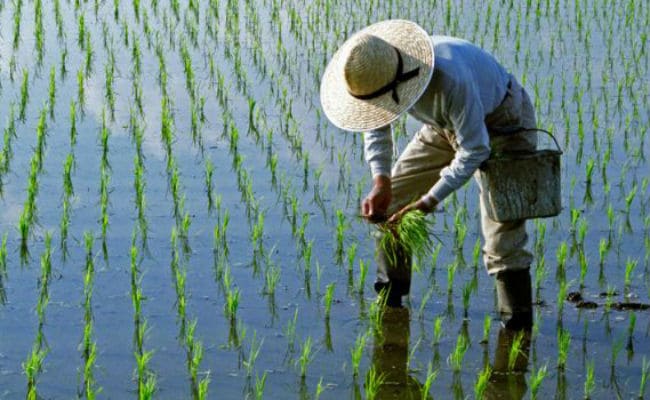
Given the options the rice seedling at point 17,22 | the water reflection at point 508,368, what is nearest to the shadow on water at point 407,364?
Result: the water reflection at point 508,368

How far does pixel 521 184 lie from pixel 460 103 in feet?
1.62

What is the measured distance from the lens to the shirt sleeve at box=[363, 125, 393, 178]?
13.3 ft

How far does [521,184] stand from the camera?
4074 millimetres

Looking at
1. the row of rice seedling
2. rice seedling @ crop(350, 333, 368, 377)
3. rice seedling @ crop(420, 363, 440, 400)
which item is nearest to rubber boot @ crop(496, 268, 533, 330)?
rice seedling @ crop(420, 363, 440, 400)

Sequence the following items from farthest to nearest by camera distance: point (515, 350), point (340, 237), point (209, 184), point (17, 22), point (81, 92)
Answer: point (17, 22) < point (81, 92) < point (209, 184) < point (340, 237) < point (515, 350)

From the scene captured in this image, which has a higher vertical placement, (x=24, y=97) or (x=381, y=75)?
(x=24, y=97)

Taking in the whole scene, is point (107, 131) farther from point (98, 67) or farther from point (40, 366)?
point (40, 366)

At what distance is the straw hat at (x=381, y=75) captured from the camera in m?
3.67

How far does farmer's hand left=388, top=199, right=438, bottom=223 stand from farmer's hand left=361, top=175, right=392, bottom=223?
0.21ft

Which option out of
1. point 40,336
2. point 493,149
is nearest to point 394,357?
point 493,149

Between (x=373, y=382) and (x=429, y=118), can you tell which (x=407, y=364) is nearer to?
(x=373, y=382)

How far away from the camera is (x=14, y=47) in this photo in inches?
303

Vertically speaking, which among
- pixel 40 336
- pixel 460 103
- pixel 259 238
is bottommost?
pixel 40 336

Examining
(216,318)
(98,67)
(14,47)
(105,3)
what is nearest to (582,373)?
(216,318)
